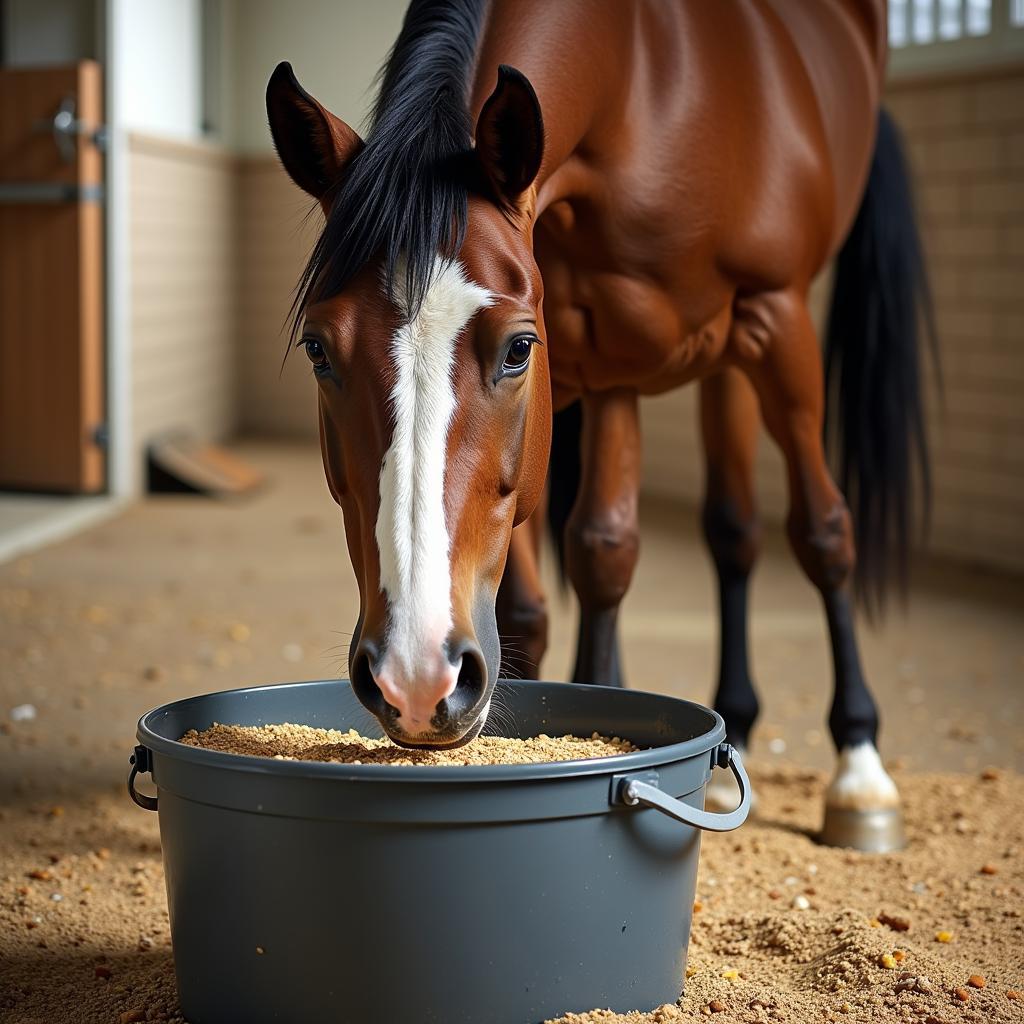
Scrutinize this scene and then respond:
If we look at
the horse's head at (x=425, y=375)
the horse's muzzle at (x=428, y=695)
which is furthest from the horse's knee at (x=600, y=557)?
the horse's muzzle at (x=428, y=695)

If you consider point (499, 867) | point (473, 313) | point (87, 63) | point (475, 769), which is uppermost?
point (87, 63)

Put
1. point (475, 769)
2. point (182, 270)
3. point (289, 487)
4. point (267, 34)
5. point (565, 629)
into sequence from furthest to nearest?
point (267, 34)
point (182, 270)
point (289, 487)
point (565, 629)
point (475, 769)

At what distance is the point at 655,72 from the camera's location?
208cm

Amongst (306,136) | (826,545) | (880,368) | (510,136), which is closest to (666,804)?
(510,136)

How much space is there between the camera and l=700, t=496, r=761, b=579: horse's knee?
280 centimetres

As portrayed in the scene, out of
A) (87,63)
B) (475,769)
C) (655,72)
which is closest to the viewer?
(475,769)

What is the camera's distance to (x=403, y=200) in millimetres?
1405

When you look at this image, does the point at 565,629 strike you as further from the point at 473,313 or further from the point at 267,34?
the point at 267,34

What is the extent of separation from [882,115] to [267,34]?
5.70 metres

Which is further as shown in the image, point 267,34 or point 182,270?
point 267,34

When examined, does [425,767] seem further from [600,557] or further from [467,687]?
[600,557]

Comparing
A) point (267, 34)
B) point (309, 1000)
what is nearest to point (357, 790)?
point (309, 1000)

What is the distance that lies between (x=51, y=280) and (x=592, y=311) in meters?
4.48

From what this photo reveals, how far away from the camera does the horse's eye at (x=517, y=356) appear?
1.43m
